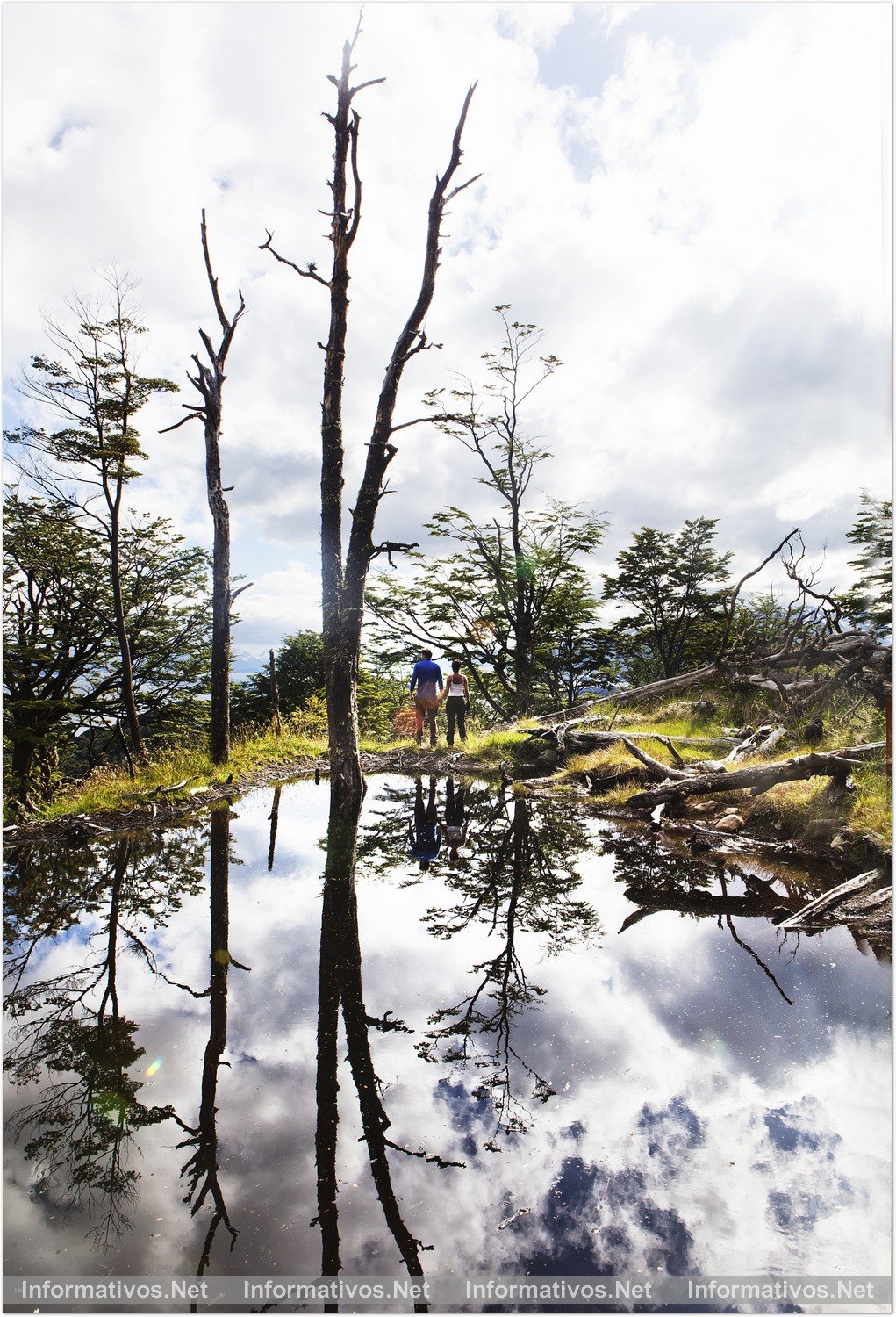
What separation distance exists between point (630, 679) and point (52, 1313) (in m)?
32.2

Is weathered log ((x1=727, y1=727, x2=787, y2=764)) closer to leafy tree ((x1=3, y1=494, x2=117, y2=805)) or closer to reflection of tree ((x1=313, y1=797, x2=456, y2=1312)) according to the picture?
reflection of tree ((x1=313, y1=797, x2=456, y2=1312))

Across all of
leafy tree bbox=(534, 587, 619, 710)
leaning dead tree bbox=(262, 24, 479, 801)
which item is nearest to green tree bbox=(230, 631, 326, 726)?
leafy tree bbox=(534, 587, 619, 710)

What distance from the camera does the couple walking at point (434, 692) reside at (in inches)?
559

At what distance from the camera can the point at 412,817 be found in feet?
27.1

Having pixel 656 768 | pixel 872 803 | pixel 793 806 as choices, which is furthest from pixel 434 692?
pixel 872 803

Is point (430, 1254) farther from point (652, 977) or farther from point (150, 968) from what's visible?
point (150, 968)

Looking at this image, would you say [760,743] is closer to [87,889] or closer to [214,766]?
[87,889]

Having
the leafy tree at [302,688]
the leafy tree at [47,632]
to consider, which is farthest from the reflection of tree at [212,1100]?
the leafy tree at [302,688]

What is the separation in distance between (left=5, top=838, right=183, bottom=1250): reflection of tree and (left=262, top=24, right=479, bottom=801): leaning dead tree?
5.48 metres

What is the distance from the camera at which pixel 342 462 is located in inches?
368

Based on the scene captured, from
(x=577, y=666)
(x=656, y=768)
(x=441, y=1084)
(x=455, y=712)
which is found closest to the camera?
(x=441, y=1084)

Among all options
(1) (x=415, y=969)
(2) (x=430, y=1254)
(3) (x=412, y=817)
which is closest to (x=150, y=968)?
(1) (x=415, y=969)

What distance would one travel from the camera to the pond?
6.30 feet

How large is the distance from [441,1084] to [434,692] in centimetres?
1186
